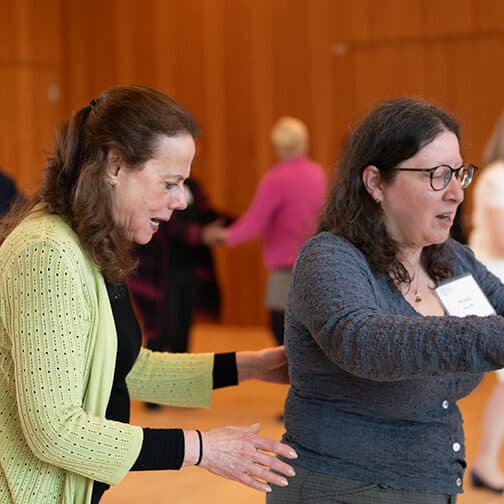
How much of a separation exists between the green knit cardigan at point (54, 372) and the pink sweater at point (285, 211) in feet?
13.0

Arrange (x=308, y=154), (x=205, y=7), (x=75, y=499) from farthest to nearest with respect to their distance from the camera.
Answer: (x=205, y=7) → (x=308, y=154) → (x=75, y=499)

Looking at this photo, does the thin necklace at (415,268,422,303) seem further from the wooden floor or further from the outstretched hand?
the wooden floor

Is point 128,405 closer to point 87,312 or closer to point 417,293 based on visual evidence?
point 87,312

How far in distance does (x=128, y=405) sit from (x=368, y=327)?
622mm

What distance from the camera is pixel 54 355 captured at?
173cm

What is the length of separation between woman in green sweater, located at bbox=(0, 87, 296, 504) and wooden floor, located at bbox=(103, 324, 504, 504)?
8.36 feet

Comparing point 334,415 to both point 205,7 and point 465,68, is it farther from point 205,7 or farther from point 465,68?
point 205,7

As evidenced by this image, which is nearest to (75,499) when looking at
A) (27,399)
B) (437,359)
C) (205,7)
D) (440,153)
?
(27,399)

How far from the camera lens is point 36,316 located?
5.67 feet

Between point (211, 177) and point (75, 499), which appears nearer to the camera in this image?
point (75, 499)

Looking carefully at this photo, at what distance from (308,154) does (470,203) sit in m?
1.72

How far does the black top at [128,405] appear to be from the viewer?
5.84 feet

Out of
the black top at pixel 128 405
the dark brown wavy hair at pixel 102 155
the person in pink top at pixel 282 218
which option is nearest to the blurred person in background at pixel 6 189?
the person in pink top at pixel 282 218

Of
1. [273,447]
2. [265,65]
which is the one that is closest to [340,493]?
[273,447]
